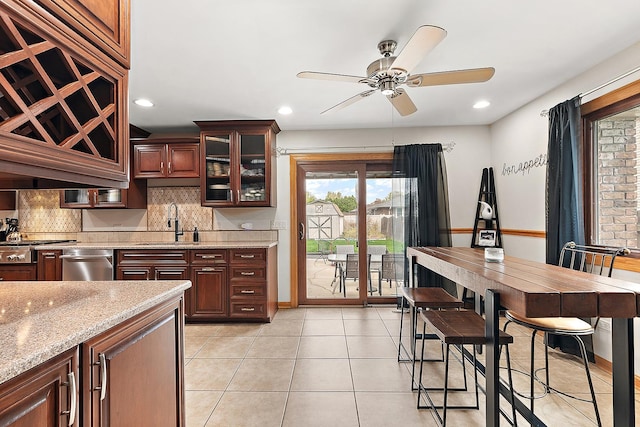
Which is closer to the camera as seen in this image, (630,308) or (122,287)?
(630,308)

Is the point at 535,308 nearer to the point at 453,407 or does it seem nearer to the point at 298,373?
the point at 453,407

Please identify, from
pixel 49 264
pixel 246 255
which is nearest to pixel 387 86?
pixel 246 255

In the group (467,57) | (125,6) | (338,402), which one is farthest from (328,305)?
(125,6)

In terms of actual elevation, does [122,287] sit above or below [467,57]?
below

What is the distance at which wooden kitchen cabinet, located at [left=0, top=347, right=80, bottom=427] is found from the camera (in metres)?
0.72

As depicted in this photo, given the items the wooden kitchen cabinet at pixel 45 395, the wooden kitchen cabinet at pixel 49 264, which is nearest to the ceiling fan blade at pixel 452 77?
the wooden kitchen cabinet at pixel 45 395

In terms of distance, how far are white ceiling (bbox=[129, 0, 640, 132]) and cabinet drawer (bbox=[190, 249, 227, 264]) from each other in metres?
1.61

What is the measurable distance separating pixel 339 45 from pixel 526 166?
8.44 feet

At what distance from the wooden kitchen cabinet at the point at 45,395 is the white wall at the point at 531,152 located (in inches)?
130

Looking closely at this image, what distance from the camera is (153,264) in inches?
145

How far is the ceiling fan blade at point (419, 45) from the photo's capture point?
62.7 inches

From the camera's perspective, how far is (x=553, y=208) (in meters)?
2.93

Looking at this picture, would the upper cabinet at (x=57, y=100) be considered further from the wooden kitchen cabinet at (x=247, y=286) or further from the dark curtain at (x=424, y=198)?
the dark curtain at (x=424, y=198)

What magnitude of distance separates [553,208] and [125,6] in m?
3.44
